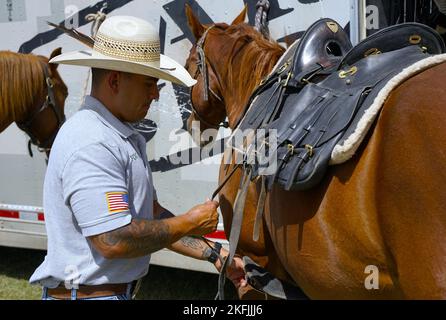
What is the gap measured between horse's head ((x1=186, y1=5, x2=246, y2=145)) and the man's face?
4.30ft

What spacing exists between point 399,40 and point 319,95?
39 centimetres

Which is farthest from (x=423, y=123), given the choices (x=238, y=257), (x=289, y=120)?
(x=238, y=257)

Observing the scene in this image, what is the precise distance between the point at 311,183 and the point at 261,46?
1.26 m

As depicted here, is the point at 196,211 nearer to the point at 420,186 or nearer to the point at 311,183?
the point at 311,183

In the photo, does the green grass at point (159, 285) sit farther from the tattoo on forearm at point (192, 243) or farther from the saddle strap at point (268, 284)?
the tattoo on forearm at point (192, 243)

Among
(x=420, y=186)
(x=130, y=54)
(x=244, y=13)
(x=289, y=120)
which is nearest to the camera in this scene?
(x=420, y=186)

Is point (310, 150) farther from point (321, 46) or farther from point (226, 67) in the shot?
point (226, 67)

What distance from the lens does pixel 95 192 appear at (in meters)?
1.54

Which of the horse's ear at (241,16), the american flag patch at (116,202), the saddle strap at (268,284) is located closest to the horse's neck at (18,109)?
the horse's ear at (241,16)

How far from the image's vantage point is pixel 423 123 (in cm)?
151

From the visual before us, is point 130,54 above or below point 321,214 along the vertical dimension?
above

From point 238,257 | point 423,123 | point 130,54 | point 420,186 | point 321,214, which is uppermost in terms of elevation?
point 130,54

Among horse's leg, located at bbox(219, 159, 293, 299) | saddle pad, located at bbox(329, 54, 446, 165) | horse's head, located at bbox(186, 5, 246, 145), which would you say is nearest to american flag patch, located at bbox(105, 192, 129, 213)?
saddle pad, located at bbox(329, 54, 446, 165)

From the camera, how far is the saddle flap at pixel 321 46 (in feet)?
7.44
